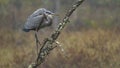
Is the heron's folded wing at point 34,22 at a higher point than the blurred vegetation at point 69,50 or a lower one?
higher

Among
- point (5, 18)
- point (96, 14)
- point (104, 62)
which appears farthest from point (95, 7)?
point (104, 62)

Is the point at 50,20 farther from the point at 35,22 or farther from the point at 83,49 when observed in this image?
the point at 83,49

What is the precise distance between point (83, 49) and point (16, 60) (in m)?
1.46

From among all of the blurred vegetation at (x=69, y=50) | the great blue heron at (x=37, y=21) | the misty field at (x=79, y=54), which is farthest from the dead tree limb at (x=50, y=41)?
the misty field at (x=79, y=54)

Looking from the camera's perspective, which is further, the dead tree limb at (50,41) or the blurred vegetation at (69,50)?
the blurred vegetation at (69,50)

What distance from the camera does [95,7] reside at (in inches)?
870

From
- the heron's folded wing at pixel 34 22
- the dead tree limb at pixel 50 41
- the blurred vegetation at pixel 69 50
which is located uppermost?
the heron's folded wing at pixel 34 22

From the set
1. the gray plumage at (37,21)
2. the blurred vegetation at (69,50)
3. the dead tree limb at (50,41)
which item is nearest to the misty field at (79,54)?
the blurred vegetation at (69,50)

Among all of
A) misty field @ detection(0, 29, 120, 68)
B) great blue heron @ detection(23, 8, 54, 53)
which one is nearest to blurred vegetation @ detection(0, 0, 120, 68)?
misty field @ detection(0, 29, 120, 68)

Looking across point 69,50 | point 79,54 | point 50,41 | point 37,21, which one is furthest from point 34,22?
point 69,50

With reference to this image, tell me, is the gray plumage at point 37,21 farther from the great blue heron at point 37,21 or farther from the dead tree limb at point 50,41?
the dead tree limb at point 50,41

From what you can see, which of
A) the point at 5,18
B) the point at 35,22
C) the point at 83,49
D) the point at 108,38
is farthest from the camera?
the point at 5,18

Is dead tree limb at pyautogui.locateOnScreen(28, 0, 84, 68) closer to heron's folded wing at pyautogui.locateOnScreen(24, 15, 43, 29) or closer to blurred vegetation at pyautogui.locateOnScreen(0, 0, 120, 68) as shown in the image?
heron's folded wing at pyautogui.locateOnScreen(24, 15, 43, 29)

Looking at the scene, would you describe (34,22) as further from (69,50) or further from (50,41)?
(69,50)
